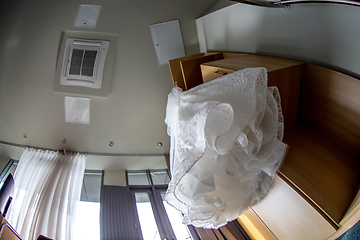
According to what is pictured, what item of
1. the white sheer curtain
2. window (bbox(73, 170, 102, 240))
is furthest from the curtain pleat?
the white sheer curtain

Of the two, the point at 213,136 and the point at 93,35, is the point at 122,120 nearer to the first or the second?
the point at 93,35

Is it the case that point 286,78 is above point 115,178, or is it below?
above

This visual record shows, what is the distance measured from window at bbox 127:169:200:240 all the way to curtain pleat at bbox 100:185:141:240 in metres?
0.08

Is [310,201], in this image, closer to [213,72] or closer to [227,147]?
[227,147]

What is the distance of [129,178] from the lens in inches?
116

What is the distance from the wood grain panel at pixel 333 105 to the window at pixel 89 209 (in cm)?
230

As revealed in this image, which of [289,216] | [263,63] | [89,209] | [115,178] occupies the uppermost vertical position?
[263,63]


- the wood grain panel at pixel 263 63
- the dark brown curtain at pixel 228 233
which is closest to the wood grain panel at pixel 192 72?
the wood grain panel at pixel 263 63

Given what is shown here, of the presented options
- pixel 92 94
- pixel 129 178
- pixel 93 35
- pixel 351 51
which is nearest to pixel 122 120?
pixel 92 94

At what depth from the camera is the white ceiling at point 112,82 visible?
2311 millimetres

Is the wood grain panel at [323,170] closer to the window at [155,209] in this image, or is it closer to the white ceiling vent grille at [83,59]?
the window at [155,209]

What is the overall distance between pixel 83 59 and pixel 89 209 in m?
1.76

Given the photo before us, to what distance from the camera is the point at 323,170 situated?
1039mm

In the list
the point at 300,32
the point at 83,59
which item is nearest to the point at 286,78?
the point at 300,32
